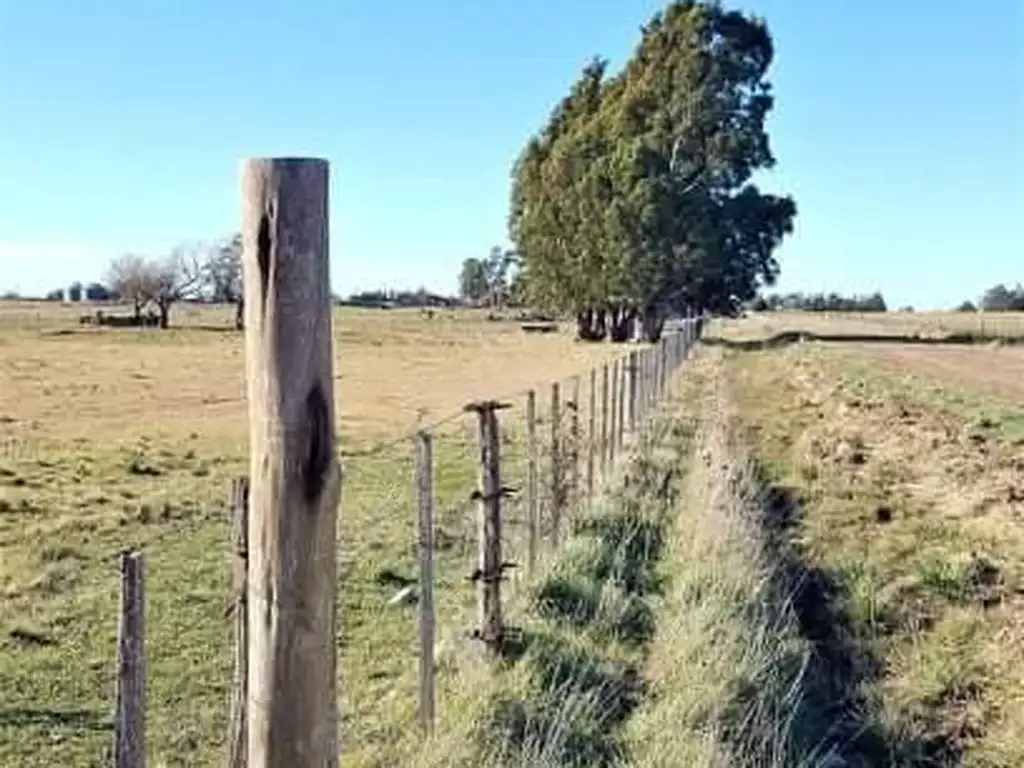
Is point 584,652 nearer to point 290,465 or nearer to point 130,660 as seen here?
point 130,660

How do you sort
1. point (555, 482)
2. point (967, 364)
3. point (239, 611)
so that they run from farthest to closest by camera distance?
point (967, 364)
point (555, 482)
point (239, 611)

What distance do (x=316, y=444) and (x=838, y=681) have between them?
576 cm

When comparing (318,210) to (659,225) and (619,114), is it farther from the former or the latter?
(619,114)

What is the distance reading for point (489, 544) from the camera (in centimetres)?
711

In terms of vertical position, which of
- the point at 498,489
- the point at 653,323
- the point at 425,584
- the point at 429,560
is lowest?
the point at 653,323

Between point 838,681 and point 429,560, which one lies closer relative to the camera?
point 429,560

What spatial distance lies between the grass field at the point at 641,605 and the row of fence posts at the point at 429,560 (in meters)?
0.27

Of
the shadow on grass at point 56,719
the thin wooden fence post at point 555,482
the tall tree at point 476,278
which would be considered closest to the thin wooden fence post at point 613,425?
the thin wooden fence post at point 555,482

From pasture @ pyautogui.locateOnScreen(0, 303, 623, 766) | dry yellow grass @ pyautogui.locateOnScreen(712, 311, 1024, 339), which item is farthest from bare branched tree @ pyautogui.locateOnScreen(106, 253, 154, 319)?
pasture @ pyautogui.locateOnScreen(0, 303, 623, 766)

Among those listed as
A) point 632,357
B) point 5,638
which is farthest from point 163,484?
point 5,638

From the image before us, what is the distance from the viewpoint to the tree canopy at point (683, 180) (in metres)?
56.4

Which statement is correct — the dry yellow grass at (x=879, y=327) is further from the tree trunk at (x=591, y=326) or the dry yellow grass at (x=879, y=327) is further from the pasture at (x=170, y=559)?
the pasture at (x=170, y=559)

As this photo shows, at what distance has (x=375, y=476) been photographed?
52.5ft

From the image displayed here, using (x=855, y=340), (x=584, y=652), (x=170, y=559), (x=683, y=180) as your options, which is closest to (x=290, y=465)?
(x=584, y=652)
